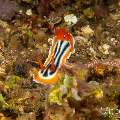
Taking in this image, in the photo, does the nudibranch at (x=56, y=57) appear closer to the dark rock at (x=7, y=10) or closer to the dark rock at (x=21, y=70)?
the dark rock at (x=21, y=70)

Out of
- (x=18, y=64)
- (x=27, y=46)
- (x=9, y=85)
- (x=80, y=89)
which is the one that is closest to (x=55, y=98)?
(x=80, y=89)

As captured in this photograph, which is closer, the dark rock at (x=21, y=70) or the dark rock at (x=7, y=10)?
the dark rock at (x=21, y=70)

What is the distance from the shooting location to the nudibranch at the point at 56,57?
11.3 feet

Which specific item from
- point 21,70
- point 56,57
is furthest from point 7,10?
point 56,57

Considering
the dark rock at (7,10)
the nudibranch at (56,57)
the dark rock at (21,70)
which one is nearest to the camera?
the nudibranch at (56,57)

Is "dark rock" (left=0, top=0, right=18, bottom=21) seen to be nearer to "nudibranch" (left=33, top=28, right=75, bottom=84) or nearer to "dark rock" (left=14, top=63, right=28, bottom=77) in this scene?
"dark rock" (left=14, top=63, right=28, bottom=77)

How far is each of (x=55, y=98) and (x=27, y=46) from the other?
1500 millimetres

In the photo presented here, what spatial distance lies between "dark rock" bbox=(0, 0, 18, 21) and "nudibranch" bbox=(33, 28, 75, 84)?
150cm

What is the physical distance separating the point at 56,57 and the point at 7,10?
162 cm

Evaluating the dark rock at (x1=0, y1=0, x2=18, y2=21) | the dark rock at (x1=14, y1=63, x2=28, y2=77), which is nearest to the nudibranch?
the dark rock at (x1=14, y1=63, x2=28, y2=77)

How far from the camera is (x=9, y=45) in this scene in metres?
4.54

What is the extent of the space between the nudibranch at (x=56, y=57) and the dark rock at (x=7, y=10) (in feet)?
4.90

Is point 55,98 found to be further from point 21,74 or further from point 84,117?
point 21,74

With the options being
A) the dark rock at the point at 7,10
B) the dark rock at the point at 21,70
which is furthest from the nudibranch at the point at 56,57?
the dark rock at the point at 7,10
